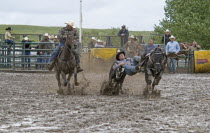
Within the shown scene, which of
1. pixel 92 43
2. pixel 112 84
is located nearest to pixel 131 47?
pixel 92 43

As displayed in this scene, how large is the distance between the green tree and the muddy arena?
3285cm

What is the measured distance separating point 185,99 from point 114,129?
548 centimetres

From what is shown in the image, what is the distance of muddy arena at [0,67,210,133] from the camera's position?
27.9ft

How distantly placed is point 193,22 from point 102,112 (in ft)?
131

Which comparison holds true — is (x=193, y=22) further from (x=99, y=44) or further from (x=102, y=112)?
(x=102, y=112)

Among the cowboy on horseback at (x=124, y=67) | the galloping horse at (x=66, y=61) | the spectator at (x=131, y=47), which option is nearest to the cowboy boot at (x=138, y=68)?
the cowboy on horseback at (x=124, y=67)

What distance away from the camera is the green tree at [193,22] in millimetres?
48281

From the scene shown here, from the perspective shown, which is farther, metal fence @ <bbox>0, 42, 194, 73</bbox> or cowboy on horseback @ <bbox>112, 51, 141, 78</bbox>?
metal fence @ <bbox>0, 42, 194, 73</bbox>

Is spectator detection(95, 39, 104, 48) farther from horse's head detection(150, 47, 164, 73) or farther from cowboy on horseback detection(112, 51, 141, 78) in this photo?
horse's head detection(150, 47, 164, 73)

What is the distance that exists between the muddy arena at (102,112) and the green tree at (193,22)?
3285cm

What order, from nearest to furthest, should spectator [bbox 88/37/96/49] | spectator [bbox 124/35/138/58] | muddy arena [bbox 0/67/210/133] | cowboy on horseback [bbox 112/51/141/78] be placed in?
muddy arena [bbox 0/67/210/133] → cowboy on horseback [bbox 112/51/141/78] → spectator [bbox 124/35/138/58] → spectator [bbox 88/37/96/49]

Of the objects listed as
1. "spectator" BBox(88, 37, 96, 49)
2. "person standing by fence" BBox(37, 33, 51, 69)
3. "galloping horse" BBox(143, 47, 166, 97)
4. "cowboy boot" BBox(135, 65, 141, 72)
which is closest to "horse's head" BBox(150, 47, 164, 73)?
"galloping horse" BBox(143, 47, 166, 97)

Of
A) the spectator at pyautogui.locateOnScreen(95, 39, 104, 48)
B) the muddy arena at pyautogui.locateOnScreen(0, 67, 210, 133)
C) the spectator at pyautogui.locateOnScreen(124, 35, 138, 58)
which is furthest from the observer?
the spectator at pyautogui.locateOnScreen(95, 39, 104, 48)

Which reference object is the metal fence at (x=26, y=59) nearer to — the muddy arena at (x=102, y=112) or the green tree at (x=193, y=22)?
the muddy arena at (x=102, y=112)
